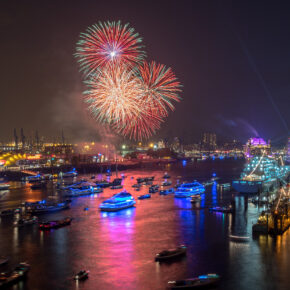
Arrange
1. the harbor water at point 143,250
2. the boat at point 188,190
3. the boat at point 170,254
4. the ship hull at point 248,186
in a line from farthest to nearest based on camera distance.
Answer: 1. the ship hull at point 248,186
2. the boat at point 188,190
3. the boat at point 170,254
4. the harbor water at point 143,250

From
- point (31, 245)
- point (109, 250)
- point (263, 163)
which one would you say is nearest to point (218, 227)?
point (109, 250)

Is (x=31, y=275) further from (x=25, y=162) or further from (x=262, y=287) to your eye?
(x=25, y=162)

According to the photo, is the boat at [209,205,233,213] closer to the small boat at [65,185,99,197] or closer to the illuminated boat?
the illuminated boat

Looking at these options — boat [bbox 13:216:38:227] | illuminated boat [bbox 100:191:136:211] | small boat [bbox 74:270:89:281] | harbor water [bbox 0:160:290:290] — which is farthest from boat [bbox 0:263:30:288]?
illuminated boat [bbox 100:191:136:211]

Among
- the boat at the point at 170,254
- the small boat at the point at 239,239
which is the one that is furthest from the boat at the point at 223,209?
the boat at the point at 170,254

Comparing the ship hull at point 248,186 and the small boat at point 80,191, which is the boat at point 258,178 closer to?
the ship hull at point 248,186

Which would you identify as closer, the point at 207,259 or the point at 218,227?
the point at 207,259
